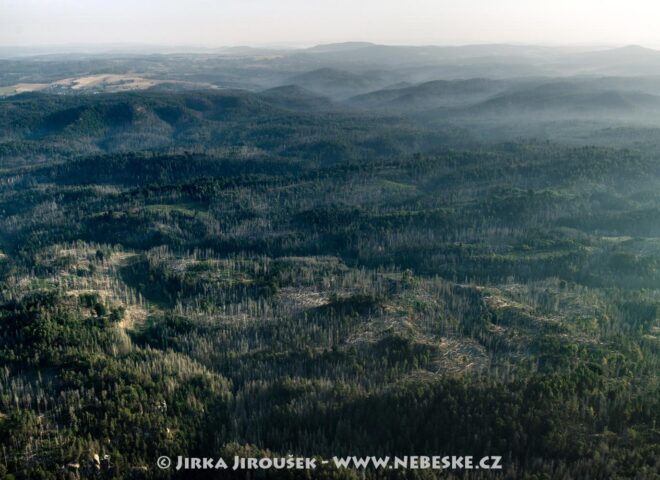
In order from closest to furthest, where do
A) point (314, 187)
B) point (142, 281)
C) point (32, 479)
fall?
point (32, 479), point (142, 281), point (314, 187)

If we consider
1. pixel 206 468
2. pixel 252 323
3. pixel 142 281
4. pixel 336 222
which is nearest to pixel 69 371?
pixel 206 468

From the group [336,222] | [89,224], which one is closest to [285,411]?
[336,222]

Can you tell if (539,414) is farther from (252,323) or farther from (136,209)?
(136,209)

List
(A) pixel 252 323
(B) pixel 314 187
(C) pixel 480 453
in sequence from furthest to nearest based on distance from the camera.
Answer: (B) pixel 314 187 → (A) pixel 252 323 → (C) pixel 480 453

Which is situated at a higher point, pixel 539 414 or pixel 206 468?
pixel 539 414

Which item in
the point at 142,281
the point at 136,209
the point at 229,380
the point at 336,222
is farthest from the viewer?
the point at 136,209

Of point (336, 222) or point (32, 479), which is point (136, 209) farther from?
point (32, 479)

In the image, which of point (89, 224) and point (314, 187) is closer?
point (89, 224)
